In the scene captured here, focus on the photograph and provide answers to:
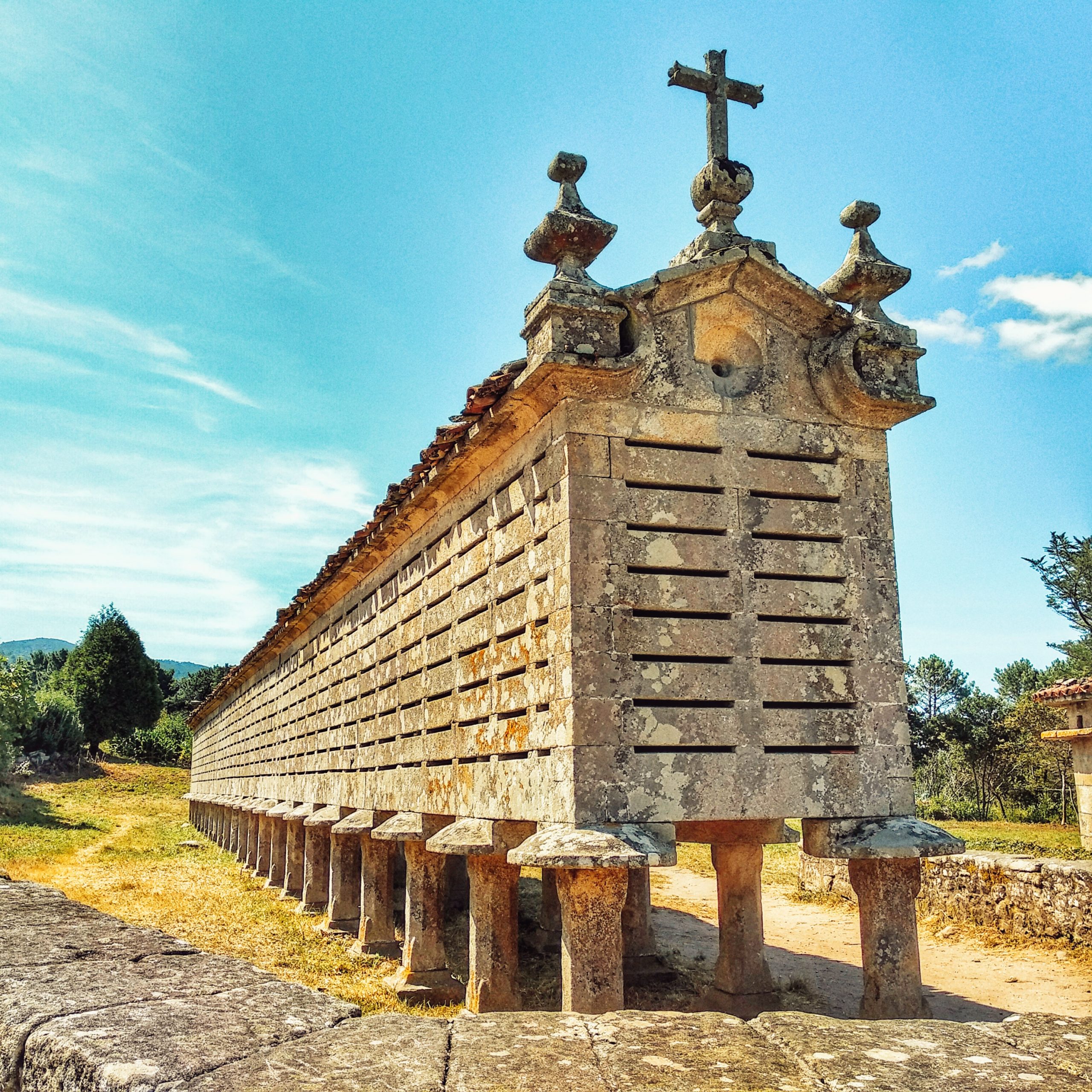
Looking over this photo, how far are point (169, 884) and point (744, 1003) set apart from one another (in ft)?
40.4

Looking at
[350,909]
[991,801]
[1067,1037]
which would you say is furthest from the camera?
[991,801]

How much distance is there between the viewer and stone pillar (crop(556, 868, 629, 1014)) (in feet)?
18.9

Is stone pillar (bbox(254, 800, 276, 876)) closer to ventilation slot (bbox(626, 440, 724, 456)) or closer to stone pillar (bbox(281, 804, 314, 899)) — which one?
stone pillar (bbox(281, 804, 314, 899))

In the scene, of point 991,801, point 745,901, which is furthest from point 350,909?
point 991,801

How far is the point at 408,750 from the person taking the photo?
9.46 meters

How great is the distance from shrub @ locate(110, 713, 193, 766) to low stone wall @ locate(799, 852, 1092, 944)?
47251 mm

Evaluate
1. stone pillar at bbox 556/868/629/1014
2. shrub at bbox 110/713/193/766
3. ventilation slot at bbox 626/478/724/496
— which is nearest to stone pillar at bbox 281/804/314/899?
stone pillar at bbox 556/868/629/1014

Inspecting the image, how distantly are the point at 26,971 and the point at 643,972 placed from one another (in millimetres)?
7664

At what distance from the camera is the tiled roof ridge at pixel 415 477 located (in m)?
6.77

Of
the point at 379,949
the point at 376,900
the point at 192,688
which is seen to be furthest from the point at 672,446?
the point at 192,688

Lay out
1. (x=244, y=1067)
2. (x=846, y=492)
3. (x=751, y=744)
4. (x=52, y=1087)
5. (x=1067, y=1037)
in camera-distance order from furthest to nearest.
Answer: (x=846, y=492), (x=751, y=744), (x=1067, y=1037), (x=52, y=1087), (x=244, y=1067)

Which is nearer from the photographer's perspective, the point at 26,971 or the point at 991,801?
the point at 26,971

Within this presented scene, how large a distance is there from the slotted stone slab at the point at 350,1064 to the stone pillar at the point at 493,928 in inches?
195

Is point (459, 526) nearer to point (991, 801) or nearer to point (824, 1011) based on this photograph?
point (824, 1011)
